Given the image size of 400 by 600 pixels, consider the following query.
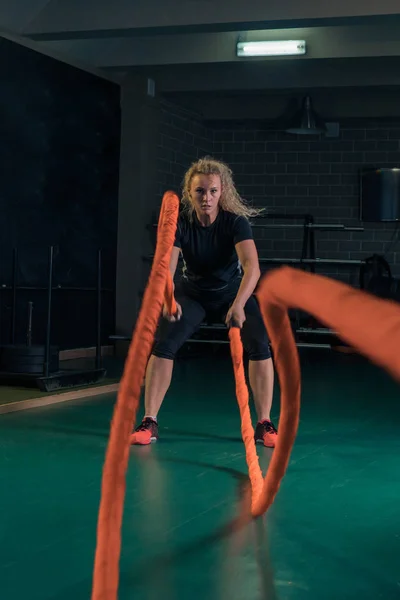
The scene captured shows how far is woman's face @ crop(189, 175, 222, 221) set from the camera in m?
4.52

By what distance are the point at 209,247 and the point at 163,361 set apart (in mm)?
647

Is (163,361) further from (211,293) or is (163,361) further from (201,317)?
(211,293)

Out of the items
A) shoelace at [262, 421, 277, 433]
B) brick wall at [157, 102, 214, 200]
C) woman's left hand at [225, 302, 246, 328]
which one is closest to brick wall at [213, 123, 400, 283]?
brick wall at [157, 102, 214, 200]

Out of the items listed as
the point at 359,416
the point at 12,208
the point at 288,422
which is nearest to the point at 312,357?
the point at 12,208

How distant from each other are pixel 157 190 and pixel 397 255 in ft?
11.6

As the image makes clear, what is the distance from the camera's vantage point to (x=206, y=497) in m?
3.52

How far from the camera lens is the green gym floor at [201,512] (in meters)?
2.46


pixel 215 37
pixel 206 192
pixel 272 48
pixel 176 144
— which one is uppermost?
pixel 215 37

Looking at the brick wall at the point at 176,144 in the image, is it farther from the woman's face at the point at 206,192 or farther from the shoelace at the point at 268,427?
the shoelace at the point at 268,427

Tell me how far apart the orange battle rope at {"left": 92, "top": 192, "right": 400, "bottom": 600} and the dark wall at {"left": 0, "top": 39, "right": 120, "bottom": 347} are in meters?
5.68

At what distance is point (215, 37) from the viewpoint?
30.2 feet

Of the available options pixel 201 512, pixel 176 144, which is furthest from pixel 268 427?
pixel 176 144

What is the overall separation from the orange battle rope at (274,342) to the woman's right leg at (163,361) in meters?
1.43

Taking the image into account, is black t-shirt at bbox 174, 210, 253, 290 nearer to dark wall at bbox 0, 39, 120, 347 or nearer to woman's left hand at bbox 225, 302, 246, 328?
woman's left hand at bbox 225, 302, 246, 328
